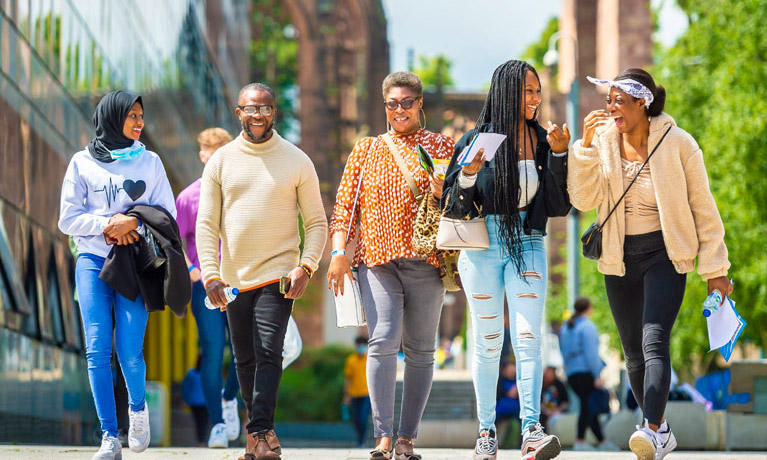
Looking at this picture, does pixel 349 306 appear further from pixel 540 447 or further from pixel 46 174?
pixel 46 174

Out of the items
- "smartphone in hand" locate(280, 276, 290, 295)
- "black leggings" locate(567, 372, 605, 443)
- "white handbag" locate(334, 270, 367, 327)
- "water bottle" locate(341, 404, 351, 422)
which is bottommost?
"water bottle" locate(341, 404, 351, 422)

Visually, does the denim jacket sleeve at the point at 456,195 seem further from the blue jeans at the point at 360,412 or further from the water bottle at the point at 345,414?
the water bottle at the point at 345,414

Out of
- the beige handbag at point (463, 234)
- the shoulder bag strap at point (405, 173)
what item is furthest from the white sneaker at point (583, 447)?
the beige handbag at point (463, 234)

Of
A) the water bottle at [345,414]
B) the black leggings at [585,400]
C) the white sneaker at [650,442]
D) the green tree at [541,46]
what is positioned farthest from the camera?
the green tree at [541,46]

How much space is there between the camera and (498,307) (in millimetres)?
7379

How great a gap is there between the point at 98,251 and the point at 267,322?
96 centimetres

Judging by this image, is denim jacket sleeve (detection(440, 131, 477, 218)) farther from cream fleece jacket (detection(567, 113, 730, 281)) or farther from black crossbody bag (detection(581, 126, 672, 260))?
black crossbody bag (detection(581, 126, 672, 260))

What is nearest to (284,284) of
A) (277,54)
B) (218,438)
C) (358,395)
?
(218,438)

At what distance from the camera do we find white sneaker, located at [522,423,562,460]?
22.1ft

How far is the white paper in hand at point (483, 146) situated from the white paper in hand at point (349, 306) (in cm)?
101

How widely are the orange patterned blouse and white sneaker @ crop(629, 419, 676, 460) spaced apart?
144cm

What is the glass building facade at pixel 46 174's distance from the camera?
13.0 metres

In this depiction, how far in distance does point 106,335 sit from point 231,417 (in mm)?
2572

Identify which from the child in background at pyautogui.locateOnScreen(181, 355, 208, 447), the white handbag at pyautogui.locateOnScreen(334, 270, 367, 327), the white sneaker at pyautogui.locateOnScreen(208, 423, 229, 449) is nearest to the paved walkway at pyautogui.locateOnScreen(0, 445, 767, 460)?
the white sneaker at pyautogui.locateOnScreen(208, 423, 229, 449)
